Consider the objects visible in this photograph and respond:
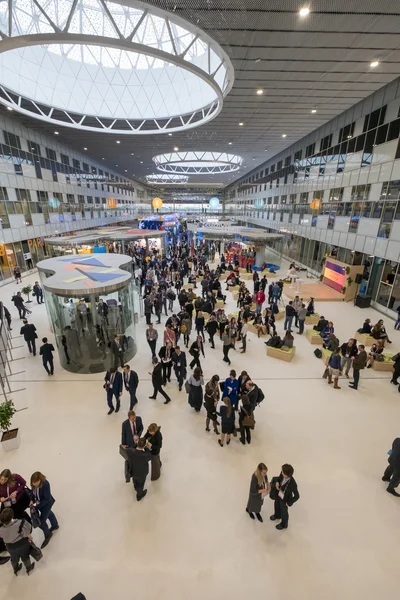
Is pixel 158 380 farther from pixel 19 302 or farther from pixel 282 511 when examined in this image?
pixel 19 302

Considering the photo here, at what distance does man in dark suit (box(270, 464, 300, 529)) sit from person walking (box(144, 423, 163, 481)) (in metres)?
2.22

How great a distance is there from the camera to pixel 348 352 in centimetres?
895

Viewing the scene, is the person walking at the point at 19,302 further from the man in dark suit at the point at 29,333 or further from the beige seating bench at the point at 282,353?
the beige seating bench at the point at 282,353

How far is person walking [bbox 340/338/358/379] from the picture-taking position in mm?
8848

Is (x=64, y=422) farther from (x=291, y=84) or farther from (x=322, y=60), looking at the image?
(x=291, y=84)

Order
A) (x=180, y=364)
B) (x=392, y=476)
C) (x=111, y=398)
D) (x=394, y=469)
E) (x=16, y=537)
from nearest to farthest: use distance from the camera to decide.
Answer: (x=16, y=537), (x=394, y=469), (x=392, y=476), (x=111, y=398), (x=180, y=364)

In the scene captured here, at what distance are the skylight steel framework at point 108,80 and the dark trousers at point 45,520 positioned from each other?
1966 cm

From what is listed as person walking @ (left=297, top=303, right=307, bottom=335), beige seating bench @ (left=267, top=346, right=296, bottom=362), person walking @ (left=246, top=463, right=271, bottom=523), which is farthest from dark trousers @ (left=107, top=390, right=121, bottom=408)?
person walking @ (left=297, top=303, right=307, bottom=335)

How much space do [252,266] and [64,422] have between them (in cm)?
2352

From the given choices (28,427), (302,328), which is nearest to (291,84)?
(302,328)

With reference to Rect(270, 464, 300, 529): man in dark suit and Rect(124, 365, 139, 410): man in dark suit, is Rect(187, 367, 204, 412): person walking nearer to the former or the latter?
Rect(124, 365, 139, 410): man in dark suit

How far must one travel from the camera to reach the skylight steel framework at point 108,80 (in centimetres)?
1822

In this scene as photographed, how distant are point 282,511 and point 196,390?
3.13 m

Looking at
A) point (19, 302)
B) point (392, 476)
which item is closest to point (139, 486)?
point (392, 476)
